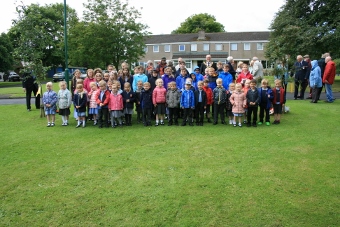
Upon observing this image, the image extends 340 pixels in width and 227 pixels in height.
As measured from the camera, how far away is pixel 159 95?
1063 centimetres

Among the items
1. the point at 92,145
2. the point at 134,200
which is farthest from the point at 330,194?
the point at 92,145

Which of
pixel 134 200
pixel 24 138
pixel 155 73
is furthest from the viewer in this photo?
pixel 155 73

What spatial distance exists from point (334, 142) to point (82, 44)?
91.6 ft

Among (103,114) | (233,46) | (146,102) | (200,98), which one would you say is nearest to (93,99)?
(103,114)

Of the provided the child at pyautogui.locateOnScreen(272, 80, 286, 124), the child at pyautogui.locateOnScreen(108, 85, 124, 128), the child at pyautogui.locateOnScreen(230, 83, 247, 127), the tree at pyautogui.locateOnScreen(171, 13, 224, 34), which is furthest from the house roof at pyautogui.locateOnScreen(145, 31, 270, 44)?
the child at pyautogui.locateOnScreen(108, 85, 124, 128)

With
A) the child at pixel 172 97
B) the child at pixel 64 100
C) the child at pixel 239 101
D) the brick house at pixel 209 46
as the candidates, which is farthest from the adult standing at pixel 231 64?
the brick house at pixel 209 46

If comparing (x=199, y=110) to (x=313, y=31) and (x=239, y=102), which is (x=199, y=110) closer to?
(x=239, y=102)

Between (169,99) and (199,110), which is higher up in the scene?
(169,99)

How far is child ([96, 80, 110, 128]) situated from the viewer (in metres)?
10.5

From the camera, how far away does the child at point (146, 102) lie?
1066 cm

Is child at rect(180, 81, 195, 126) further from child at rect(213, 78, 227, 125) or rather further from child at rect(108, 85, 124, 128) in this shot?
child at rect(108, 85, 124, 128)

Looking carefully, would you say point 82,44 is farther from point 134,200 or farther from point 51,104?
point 134,200

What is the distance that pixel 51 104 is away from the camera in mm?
A: 11008

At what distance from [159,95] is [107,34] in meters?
→ 22.0
